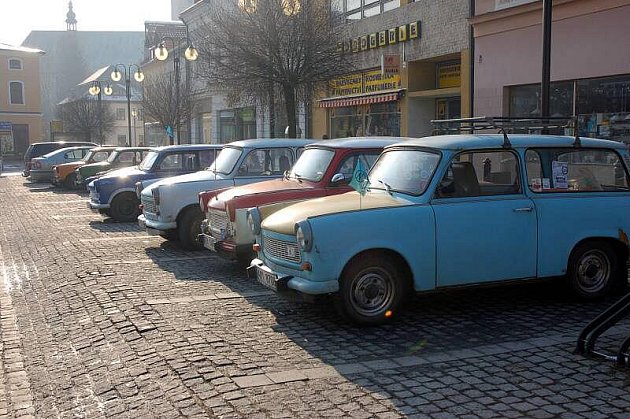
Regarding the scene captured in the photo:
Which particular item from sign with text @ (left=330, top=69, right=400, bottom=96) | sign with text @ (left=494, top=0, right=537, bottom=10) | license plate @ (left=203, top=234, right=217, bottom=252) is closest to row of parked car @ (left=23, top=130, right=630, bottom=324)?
license plate @ (left=203, top=234, right=217, bottom=252)

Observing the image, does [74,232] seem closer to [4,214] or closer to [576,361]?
[4,214]

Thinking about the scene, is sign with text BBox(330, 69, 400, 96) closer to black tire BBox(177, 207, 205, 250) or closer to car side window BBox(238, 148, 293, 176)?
car side window BBox(238, 148, 293, 176)

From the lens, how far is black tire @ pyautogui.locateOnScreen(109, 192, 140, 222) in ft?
49.2

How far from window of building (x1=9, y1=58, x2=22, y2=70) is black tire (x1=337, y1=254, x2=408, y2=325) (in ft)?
231

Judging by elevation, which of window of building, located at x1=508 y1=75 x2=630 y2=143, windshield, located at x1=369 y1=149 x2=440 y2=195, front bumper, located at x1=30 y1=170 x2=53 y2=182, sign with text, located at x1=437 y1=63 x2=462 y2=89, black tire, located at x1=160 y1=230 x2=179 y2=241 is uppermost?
sign with text, located at x1=437 y1=63 x2=462 y2=89

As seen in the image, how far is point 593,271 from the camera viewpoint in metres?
7.26

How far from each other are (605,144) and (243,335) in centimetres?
432

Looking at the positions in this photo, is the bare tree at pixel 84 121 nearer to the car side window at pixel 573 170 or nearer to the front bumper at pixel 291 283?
the front bumper at pixel 291 283

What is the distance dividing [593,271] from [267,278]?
3356mm

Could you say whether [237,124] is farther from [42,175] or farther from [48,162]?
[42,175]

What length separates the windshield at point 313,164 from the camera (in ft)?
29.5

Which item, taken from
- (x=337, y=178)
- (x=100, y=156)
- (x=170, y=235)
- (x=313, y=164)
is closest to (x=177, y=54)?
(x=100, y=156)

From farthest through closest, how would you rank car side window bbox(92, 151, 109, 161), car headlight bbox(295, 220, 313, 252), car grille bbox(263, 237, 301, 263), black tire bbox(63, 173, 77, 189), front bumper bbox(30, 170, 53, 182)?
front bumper bbox(30, 170, 53, 182), black tire bbox(63, 173, 77, 189), car side window bbox(92, 151, 109, 161), car grille bbox(263, 237, 301, 263), car headlight bbox(295, 220, 313, 252)

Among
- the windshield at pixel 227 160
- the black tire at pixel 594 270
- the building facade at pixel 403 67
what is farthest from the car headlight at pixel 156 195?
the building facade at pixel 403 67
